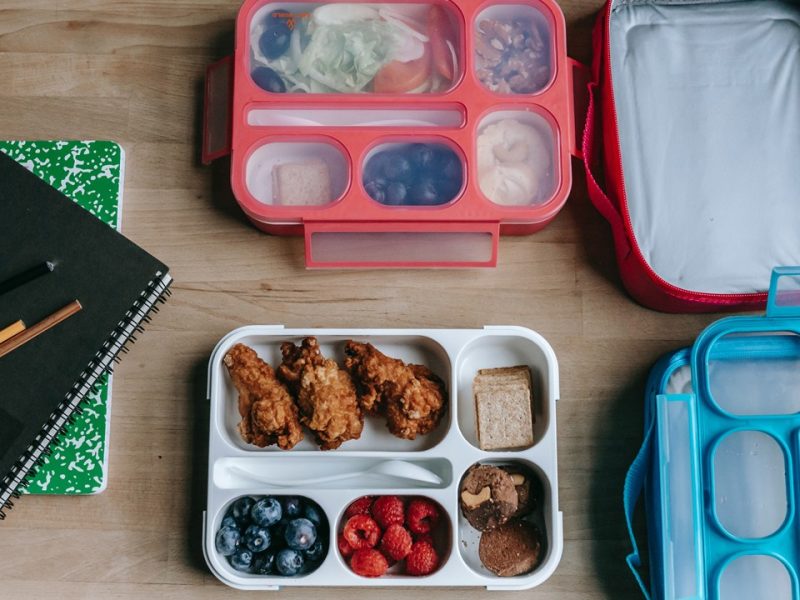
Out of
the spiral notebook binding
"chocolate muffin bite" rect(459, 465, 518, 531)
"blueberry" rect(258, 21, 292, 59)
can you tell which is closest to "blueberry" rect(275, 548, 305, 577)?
"chocolate muffin bite" rect(459, 465, 518, 531)

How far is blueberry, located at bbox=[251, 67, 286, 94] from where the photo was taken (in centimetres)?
113

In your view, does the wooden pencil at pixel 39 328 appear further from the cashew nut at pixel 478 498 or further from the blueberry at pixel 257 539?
the cashew nut at pixel 478 498

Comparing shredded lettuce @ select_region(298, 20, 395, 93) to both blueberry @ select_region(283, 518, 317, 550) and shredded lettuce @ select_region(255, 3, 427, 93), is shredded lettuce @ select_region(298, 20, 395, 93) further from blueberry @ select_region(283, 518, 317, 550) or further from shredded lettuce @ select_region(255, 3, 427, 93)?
blueberry @ select_region(283, 518, 317, 550)

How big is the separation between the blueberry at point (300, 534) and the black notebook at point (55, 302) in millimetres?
314

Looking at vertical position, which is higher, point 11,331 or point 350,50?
point 350,50

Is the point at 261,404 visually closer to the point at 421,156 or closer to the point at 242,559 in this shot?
the point at 242,559

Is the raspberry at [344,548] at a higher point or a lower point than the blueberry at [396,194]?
lower

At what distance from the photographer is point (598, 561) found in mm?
1092

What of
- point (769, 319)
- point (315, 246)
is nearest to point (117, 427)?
point (315, 246)

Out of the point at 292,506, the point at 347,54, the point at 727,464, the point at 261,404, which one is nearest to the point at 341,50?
the point at 347,54

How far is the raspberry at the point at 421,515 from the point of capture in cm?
105

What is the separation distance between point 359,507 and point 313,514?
60 millimetres

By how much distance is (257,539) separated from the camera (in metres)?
1.04

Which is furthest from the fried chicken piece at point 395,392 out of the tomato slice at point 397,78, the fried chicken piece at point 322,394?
the tomato slice at point 397,78
